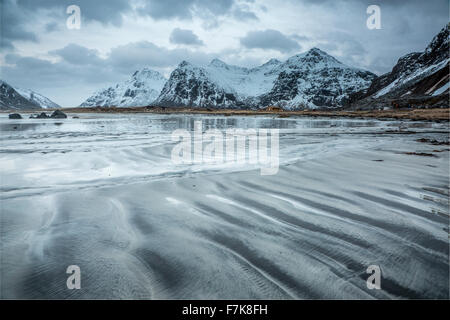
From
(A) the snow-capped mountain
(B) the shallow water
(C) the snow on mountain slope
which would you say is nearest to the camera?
(B) the shallow water

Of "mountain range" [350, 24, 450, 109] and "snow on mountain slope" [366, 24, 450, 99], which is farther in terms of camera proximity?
"snow on mountain slope" [366, 24, 450, 99]

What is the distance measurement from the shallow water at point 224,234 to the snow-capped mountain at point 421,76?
110 m

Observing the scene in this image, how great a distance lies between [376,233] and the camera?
11.0ft

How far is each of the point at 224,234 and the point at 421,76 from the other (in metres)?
161

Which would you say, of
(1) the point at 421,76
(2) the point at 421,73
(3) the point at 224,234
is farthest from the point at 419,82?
(3) the point at 224,234

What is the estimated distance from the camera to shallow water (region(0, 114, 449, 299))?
239 centimetres

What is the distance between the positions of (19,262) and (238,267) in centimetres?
226

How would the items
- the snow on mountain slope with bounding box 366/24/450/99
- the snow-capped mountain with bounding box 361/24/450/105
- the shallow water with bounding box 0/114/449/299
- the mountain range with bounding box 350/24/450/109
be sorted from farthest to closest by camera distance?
the snow on mountain slope with bounding box 366/24/450/99
the snow-capped mountain with bounding box 361/24/450/105
the mountain range with bounding box 350/24/450/109
the shallow water with bounding box 0/114/449/299

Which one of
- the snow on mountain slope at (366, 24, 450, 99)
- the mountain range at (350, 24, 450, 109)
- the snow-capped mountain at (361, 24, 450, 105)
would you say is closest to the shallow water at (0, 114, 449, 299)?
the mountain range at (350, 24, 450, 109)

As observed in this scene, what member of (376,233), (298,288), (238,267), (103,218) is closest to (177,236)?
(238,267)

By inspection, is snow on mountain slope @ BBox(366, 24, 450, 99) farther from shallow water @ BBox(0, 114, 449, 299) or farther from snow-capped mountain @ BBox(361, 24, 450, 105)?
shallow water @ BBox(0, 114, 449, 299)

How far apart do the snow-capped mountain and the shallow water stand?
110439mm

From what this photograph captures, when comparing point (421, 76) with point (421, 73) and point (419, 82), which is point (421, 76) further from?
point (419, 82)
